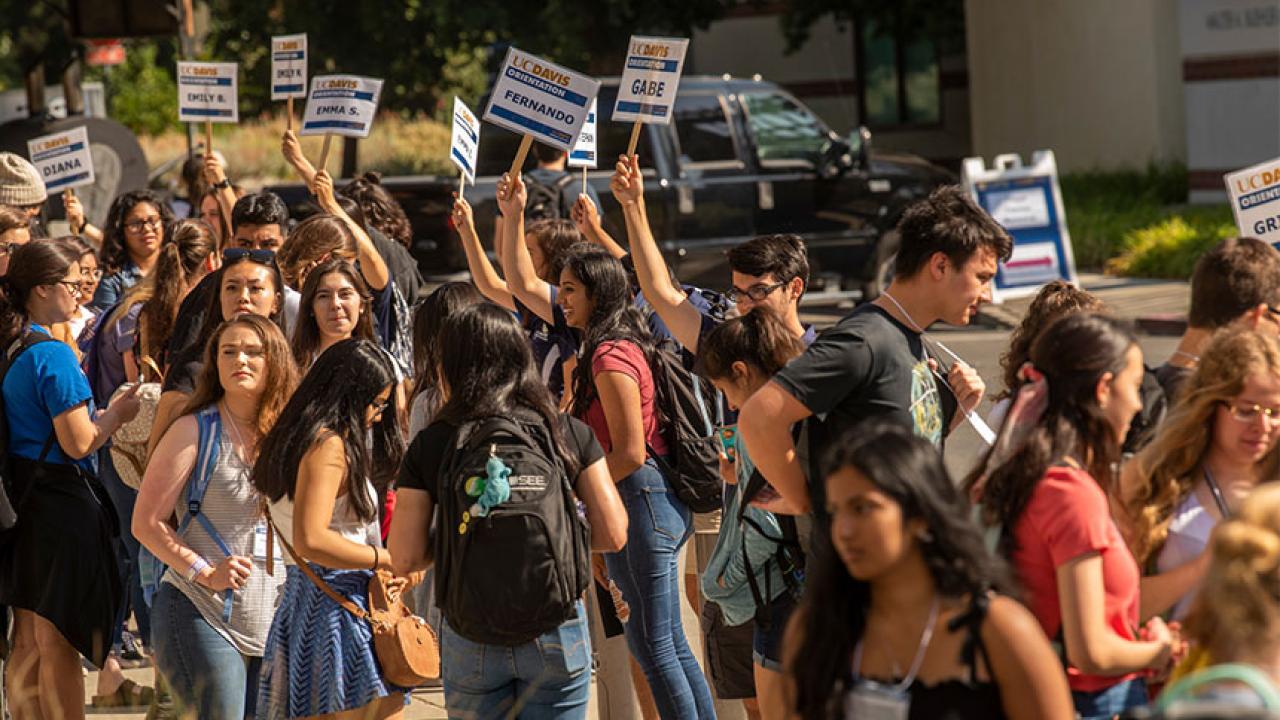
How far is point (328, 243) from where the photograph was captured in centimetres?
671

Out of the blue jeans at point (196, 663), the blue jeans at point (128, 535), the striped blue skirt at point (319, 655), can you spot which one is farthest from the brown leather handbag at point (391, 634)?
the blue jeans at point (128, 535)

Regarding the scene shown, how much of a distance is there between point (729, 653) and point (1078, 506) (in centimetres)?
192

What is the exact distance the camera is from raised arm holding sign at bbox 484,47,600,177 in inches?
291

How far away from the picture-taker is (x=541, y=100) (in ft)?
24.4

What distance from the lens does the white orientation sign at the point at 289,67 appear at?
9438 millimetres

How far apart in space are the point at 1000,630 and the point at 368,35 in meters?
21.0

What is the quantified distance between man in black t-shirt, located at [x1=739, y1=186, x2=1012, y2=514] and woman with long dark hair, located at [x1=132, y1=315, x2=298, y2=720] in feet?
5.09

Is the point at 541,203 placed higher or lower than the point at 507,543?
higher

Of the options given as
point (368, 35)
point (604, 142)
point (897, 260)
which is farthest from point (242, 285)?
point (368, 35)

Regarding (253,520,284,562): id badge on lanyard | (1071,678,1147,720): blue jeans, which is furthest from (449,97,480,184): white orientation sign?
(1071,678,1147,720): blue jeans

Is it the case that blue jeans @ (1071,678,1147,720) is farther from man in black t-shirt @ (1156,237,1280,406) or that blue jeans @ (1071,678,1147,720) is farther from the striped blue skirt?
the striped blue skirt

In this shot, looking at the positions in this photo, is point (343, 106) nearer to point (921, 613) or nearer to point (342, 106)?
point (342, 106)

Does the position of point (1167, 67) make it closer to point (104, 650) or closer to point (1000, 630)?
point (104, 650)

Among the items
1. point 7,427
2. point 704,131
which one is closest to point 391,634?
point 7,427
